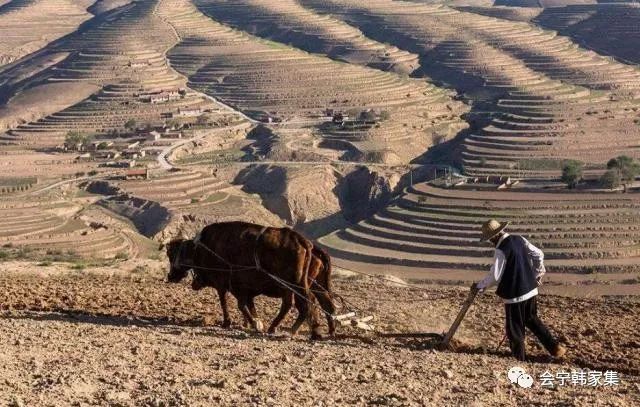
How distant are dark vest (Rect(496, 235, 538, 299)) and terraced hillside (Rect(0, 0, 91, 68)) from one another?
379 feet

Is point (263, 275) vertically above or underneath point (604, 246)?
above

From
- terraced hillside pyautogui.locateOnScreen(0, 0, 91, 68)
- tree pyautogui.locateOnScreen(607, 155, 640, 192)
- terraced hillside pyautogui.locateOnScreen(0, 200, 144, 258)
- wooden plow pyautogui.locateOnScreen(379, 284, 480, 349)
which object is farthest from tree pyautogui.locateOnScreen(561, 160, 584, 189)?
terraced hillside pyautogui.locateOnScreen(0, 0, 91, 68)

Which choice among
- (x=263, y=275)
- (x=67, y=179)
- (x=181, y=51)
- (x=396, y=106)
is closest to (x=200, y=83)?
(x=181, y=51)

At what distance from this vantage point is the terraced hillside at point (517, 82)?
188 feet

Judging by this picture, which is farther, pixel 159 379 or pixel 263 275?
pixel 263 275

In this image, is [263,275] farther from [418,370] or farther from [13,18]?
[13,18]

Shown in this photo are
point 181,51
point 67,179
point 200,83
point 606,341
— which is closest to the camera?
point 606,341

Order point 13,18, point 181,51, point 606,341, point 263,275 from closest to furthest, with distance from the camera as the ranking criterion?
Result: point 606,341, point 263,275, point 181,51, point 13,18

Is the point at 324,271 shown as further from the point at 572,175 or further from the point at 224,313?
the point at 572,175

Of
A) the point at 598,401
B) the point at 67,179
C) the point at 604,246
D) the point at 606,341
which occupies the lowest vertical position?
the point at 67,179

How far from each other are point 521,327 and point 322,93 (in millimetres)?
74854

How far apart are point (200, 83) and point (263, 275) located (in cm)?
8193

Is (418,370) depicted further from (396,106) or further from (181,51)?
(181,51)

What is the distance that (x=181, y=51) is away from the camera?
103625 mm
